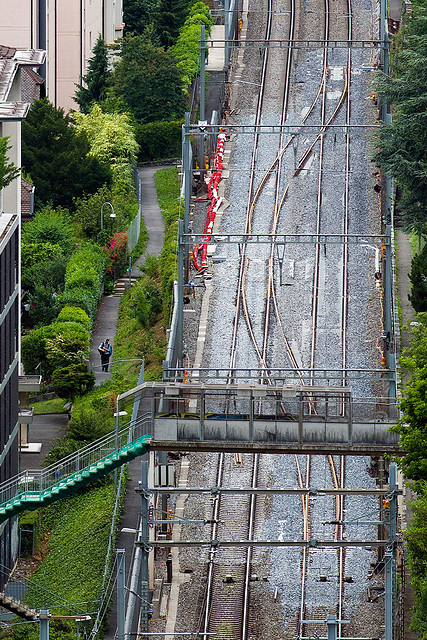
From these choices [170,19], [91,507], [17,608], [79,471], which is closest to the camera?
[17,608]

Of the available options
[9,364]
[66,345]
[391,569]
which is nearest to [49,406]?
[66,345]

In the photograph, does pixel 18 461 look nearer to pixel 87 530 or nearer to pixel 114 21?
pixel 87 530

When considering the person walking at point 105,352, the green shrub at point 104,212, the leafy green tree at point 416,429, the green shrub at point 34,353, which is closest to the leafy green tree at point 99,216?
the green shrub at point 104,212

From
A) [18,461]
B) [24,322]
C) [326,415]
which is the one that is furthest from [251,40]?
[326,415]

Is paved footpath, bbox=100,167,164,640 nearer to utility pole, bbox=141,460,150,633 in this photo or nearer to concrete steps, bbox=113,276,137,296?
concrete steps, bbox=113,276,137,296

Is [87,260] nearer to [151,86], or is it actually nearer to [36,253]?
[36,253]
